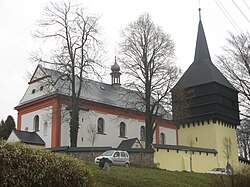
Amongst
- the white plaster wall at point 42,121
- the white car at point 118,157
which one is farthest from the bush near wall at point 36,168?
the white plaster wall at point 42,121

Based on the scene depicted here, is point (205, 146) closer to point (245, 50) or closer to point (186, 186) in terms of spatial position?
point (245, 50)

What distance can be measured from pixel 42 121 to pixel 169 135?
1819cm

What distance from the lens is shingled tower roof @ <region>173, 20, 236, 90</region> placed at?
47688 mm

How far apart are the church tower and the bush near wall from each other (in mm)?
31879

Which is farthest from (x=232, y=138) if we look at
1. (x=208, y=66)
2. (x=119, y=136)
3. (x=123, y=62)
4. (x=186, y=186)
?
(x=186, y=186)

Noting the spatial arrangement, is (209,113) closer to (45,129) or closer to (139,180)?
(45,129)

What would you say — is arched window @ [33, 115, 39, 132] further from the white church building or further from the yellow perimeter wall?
the yellow perimeter wall

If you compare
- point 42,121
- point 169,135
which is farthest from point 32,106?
point 169,135

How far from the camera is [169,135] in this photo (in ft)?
180

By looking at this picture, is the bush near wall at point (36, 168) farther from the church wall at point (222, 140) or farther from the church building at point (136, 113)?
the church wall at point (222, 140)

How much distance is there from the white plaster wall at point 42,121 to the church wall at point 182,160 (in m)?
13.3

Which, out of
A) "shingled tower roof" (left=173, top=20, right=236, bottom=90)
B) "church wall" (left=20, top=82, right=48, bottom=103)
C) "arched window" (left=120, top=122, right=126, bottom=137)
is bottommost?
"arched window" (left=120, top=122, right=126, bottom=137)

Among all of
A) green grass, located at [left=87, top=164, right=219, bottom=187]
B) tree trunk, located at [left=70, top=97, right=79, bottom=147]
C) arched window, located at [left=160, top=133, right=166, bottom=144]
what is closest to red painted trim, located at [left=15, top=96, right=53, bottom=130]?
tree trunk, located at [left=70, top=97, right=79, bottom=147]

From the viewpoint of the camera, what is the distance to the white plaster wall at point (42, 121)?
42656mm
